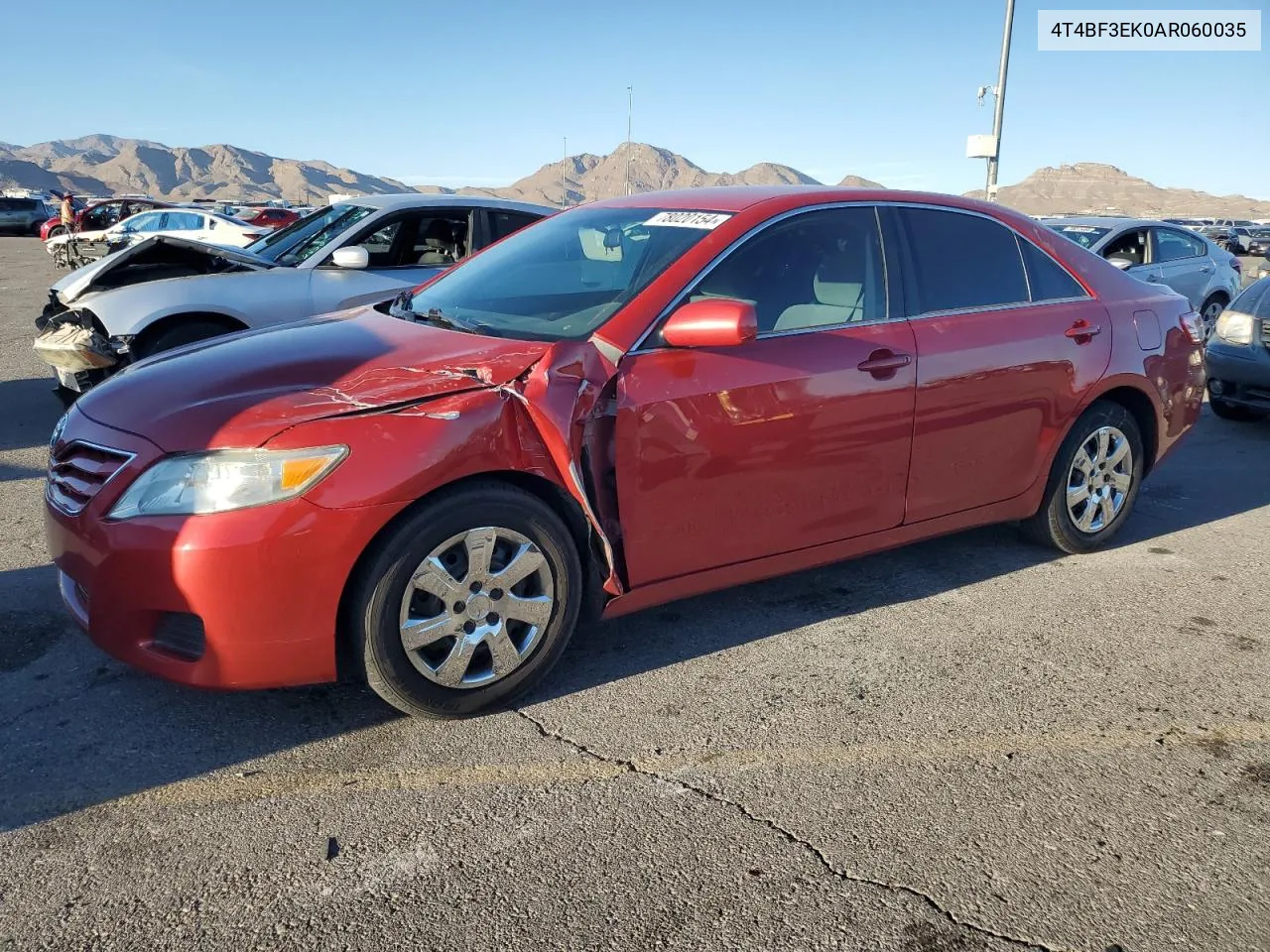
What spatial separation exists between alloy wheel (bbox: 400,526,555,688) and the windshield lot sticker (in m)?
1.40

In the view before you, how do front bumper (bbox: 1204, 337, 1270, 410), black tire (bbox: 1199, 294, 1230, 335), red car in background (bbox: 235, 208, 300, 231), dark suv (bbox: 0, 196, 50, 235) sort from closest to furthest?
front bumper (bbox: 1204, 337, 1270, 410) < black tire (bbox: 1199, 294, 1230, 335) < red car in background (bbox: 235, 208, 300, 231) < dark suv (bbox: 0, 196, 50, 235)

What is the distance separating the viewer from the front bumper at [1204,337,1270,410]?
7.61m

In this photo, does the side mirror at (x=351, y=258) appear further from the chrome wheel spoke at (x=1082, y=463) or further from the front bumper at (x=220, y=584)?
the chrome wheel spoke at (x=1082, y=463)

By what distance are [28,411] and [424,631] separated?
5.93 metres

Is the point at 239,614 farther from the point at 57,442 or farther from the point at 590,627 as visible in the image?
the point at 590,627

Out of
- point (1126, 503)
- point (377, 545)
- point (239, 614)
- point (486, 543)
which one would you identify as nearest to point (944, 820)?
point (486, 543)

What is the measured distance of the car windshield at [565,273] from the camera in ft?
11.7

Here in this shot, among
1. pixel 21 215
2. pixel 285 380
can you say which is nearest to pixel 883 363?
pixel 285 380

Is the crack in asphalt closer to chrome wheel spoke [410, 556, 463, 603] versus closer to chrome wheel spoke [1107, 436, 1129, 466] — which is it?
chrome wheel spoke [410, 556, 463, 603]

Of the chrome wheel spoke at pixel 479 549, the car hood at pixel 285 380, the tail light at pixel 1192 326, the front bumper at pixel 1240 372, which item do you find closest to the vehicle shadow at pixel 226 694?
the chrome wheel spoke at pixel 479 549

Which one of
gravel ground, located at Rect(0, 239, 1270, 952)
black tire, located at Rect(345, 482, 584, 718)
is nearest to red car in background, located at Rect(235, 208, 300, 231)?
gravel ground, located at Rect(0, 239, 1270, 952)

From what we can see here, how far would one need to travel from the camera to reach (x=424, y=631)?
9.91 ft

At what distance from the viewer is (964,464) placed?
4.16 meters

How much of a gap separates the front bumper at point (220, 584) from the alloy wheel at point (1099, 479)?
10.6 feet
